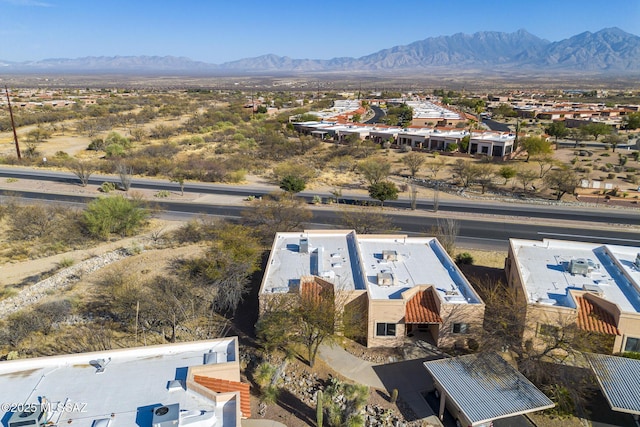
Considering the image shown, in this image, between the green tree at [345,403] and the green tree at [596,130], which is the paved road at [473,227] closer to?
the green tree at [345,403]

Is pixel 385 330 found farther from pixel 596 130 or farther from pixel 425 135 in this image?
pixel 596 130

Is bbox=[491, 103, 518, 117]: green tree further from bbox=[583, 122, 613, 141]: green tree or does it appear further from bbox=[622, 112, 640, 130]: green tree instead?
bbox=[583, 122, 613, 141]: green tree

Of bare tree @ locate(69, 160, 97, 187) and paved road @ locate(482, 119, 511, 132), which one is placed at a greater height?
paved road @ locate(482, 119, 511, 132)

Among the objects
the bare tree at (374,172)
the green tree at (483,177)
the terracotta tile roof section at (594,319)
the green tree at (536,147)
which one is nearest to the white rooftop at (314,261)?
the terracotta tile roof section at (594,319)

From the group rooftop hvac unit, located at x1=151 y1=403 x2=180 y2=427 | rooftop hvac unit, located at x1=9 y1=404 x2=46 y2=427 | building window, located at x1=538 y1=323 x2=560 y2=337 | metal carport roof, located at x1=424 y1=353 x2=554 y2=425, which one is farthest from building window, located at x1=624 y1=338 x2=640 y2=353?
rooftop hvac unit, located at x1=9 y1=404 x2=46 y2=427

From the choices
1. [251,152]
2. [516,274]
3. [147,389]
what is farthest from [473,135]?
[147,389]

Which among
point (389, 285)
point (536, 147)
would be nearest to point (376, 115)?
point (536, 147)

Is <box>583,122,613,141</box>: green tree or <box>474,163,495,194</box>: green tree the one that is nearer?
<box>474,163,495,194</box>: green tree
